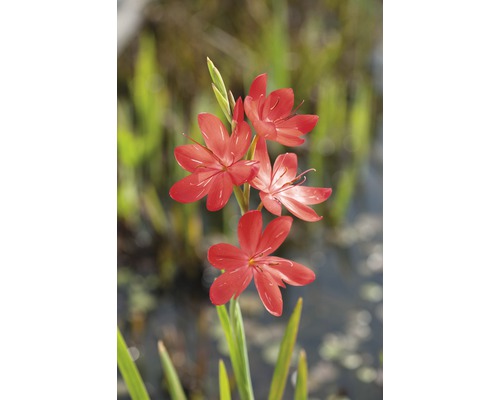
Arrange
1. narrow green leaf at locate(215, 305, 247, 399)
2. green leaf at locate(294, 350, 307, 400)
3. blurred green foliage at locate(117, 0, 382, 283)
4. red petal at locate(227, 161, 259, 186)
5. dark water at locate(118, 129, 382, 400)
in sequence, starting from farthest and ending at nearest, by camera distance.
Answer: blurred green foliage at locate(117, 0, 382, 283) < dark water at locate(118, 129, 382, 400) < green leaf at locate(294, 350, 307, 400) < narrow green leaf at locate(215, 305, 247, 399) < red petal at locate(227, 161, 259, 186)

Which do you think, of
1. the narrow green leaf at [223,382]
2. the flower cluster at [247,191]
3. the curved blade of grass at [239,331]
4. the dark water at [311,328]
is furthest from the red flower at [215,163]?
the dark water at [311,328]

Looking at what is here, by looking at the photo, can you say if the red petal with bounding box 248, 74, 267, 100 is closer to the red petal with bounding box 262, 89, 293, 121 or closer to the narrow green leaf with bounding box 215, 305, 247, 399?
the red petal with bounding box 262, 89, 293, 121

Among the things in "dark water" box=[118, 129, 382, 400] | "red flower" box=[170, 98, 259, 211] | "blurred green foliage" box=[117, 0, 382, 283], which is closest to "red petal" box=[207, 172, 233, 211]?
"red flower" box=[170, 98, 259, 211]

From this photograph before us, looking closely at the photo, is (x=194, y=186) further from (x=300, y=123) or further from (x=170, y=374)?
(x=170, y=374)

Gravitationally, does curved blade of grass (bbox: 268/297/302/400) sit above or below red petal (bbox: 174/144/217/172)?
below
